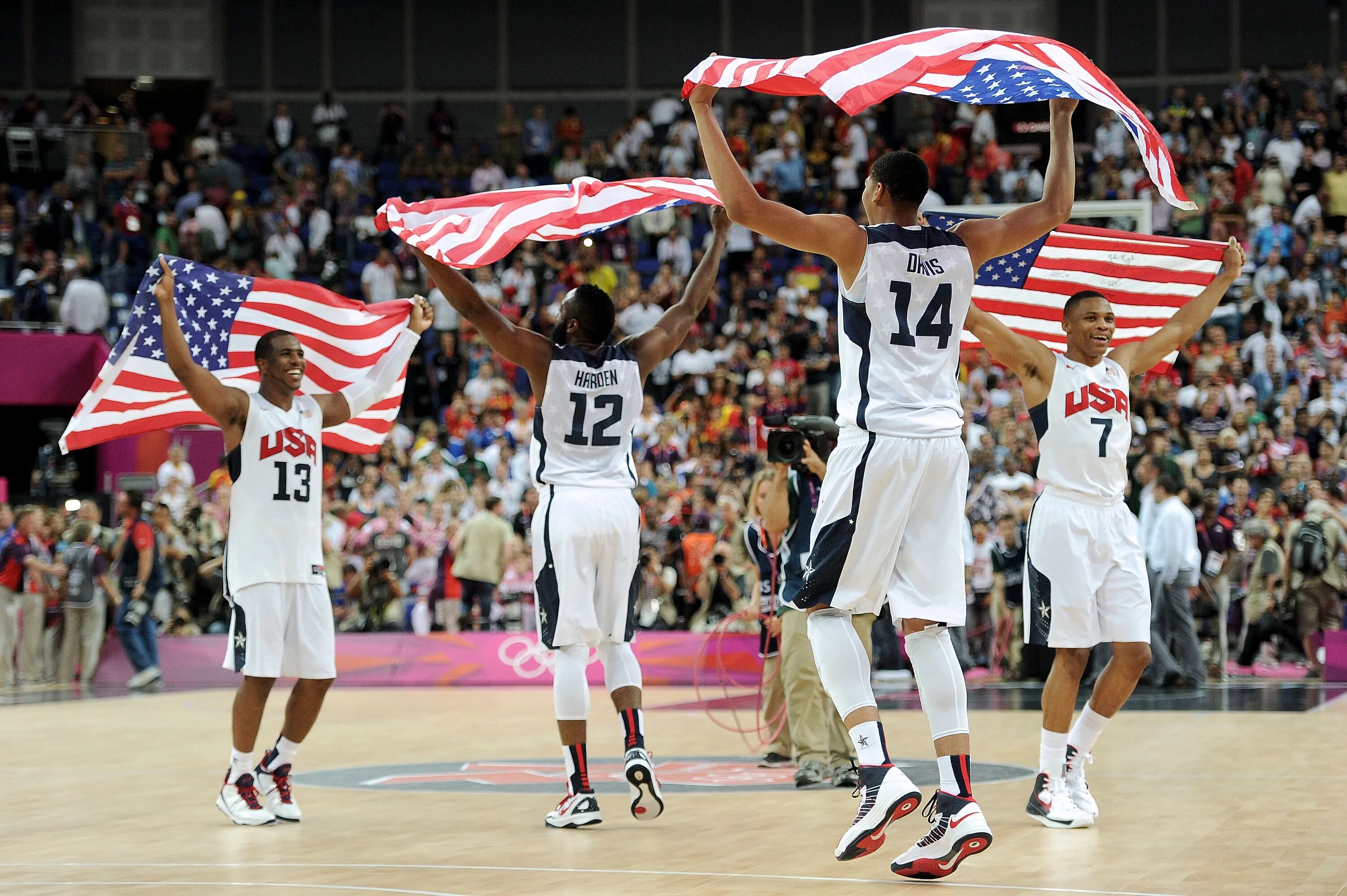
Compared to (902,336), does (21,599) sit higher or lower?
lower

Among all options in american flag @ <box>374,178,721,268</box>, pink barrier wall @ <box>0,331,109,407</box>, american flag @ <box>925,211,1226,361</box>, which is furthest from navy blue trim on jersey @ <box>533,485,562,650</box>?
pink barrier wall @ <box>0,331,109,407</box>

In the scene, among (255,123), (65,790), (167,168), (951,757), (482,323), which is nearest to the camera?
(951,757)

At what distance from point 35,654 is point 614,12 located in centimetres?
1914

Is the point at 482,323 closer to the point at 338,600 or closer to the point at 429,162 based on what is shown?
the point at 338,600

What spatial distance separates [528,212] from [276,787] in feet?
10.2

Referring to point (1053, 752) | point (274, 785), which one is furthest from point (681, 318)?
point (274, 785)

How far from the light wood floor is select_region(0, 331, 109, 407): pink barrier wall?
40.1 feet

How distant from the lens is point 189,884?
6.16 meters

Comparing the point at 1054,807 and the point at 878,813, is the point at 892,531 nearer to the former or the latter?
the point at 878,813

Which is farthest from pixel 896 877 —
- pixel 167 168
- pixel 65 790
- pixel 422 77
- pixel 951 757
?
pixel 422 77

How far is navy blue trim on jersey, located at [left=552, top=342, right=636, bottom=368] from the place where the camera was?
311 inches

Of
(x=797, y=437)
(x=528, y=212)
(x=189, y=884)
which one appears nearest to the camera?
(x=189, y=884)

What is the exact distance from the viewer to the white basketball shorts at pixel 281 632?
25.9 feet

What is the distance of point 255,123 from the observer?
107ft
